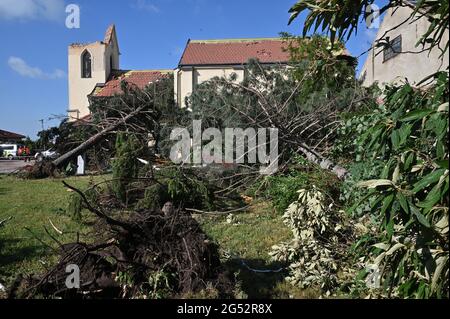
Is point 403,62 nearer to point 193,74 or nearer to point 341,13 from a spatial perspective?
point 193,74

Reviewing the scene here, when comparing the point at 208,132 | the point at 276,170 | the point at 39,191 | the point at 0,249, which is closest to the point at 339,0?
the point at 0,249

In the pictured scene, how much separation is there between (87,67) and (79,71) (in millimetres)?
685

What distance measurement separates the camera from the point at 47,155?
11.2 metres

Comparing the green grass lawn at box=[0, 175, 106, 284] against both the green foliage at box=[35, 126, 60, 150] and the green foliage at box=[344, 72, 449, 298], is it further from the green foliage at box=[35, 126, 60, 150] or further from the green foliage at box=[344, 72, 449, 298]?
the green foliage at box=[344, 72, 449, 298]

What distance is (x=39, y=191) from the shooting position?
27.3ft

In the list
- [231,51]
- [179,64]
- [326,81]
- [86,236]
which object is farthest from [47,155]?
[231,51]

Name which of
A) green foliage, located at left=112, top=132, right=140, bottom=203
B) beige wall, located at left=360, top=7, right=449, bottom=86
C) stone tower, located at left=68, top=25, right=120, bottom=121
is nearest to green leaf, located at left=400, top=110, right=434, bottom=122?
green foliage, located at left=112, top=132, right=140, bottom=203

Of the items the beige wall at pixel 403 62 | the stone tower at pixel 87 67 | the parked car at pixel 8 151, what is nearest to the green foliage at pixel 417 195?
the beige wall at pixel 403 62

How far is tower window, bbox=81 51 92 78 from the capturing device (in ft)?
80.3

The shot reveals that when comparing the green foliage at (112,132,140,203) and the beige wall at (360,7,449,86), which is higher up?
the beige wall at (360,7,449,86)

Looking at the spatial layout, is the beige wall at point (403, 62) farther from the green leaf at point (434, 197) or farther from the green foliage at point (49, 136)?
the green foliage at point (49, 136)

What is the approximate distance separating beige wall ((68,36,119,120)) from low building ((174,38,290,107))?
693cm

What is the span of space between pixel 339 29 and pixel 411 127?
0.76 m

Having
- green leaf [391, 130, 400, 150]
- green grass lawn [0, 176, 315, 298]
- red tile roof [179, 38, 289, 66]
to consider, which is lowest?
green grass lawn [0, 176, 315, 298]
